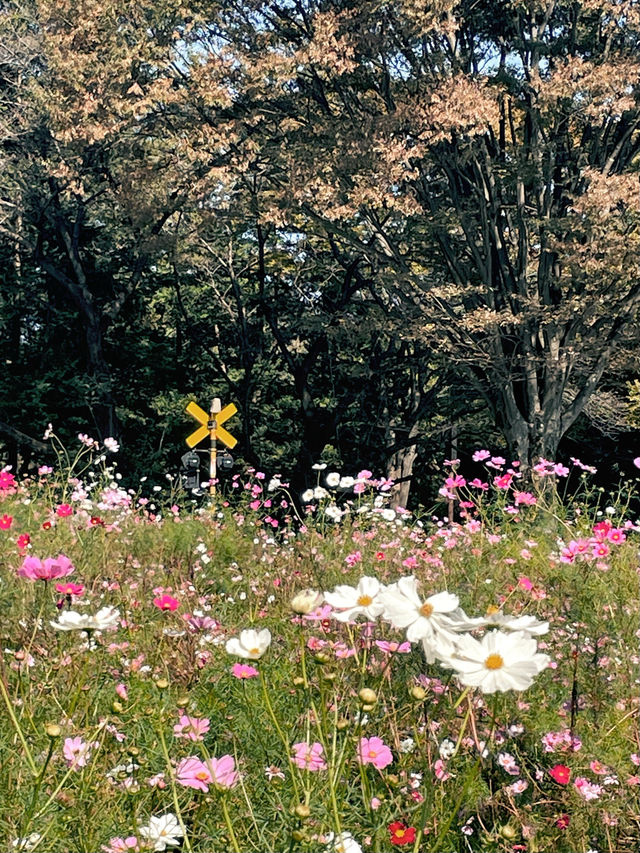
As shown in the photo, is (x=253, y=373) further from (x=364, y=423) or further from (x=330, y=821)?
(x=330, y=821)

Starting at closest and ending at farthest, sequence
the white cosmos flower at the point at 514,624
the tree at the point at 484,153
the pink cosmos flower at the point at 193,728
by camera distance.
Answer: the white cosmos flower at the point at 514,624, the pink cosmos flower at the point at 193,728, the tree at the point at 484,153

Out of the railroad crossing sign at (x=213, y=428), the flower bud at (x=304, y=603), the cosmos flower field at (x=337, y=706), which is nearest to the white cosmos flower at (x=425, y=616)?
the cosmos flower field at (x=337, y=706)

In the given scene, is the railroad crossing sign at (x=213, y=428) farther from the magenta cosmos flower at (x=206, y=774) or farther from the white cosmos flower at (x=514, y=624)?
the white cosmos flower at (x=514, y=624)

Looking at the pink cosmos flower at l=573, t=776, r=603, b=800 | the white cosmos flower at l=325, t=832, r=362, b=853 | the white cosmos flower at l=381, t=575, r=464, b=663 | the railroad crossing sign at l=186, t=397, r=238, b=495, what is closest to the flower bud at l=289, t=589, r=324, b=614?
the white cosmos flower at l=381, t=575, r=464, b=663

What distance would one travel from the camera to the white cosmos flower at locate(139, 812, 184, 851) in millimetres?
1469

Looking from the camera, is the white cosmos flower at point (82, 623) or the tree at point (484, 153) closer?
the white cosmos flower at point (82, 623)

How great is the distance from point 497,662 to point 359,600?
0.32m

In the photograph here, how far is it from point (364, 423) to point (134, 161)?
7.82 m

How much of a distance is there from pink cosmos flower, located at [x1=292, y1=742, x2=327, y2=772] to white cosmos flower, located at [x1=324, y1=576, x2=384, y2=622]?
0.25 meters

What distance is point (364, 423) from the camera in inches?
760

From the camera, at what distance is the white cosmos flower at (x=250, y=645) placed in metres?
1.47

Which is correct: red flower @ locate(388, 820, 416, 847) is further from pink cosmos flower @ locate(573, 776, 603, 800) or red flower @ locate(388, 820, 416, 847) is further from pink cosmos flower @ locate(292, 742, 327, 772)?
pink cosmos flower @ locate(573, 776, 603, 800)

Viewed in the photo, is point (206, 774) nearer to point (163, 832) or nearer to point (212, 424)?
point (163, 832)

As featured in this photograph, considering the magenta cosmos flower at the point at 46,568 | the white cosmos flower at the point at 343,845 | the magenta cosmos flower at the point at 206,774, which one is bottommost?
the white cosmos flower at the point at 343,845
